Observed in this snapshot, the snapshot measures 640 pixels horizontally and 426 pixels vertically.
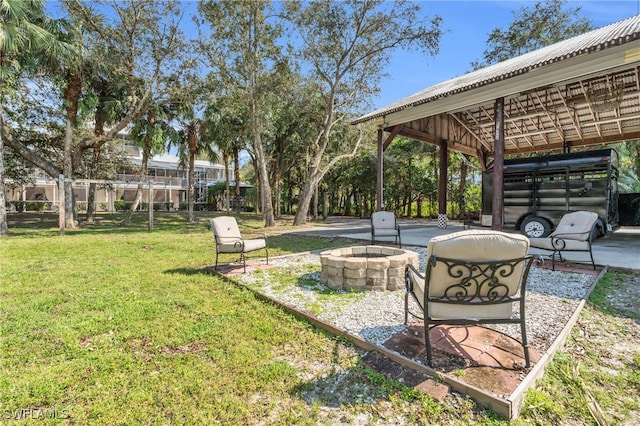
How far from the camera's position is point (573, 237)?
16.2ft

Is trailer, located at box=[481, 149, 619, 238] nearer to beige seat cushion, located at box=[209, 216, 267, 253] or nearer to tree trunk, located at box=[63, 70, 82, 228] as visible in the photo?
beige seat cushion, located at box=[209, 216, 267, 253]

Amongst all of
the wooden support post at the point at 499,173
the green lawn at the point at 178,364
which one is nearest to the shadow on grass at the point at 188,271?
the green lawn at the point at 178,364

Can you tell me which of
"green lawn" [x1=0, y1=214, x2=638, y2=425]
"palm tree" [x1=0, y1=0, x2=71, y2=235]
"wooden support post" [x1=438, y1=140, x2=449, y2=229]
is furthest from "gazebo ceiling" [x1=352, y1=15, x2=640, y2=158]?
"palm tree" [x1=0, y1=0, x2=71, y2=235]

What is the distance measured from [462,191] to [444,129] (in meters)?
8.14

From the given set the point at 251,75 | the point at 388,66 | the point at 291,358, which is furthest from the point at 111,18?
the point at 291,358

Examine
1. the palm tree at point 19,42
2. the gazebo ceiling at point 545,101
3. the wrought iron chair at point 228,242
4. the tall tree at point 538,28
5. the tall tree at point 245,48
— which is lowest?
the wrought iron chair at point 228,242

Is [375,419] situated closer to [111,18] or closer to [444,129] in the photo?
[444,129]

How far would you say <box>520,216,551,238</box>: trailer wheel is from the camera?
7.86 meters

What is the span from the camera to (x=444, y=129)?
11.7 metres

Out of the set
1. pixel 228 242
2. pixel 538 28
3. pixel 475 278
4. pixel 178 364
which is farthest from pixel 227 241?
pixel 538 28

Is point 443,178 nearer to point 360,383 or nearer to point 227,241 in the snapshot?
point 227,241

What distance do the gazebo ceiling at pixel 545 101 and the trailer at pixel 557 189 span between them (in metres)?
1.94

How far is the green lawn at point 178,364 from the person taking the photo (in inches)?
70.6

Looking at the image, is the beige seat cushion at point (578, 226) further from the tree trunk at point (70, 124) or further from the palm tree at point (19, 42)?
the tree trunk at point (70, 124)
